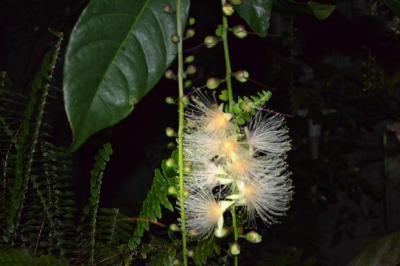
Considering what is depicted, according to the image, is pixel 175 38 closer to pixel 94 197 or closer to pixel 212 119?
pixel 212 119

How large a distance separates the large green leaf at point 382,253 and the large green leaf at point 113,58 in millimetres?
556

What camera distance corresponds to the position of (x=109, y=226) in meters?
0.78

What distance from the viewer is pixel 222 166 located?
0.46 metres

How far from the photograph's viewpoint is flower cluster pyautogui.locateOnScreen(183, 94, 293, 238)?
45 cm

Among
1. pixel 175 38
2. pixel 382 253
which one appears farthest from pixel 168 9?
pixel 382 253

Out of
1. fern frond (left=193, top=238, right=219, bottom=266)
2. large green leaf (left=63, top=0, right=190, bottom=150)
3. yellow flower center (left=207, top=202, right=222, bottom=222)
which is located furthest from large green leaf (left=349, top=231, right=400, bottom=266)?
large green leaf (left=63, top=0, right=190, bottom=150)

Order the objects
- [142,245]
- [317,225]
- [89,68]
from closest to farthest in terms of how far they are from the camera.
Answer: [89,68], [142,245], [317,225]

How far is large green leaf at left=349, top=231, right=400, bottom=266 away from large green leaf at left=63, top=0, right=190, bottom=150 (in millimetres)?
556

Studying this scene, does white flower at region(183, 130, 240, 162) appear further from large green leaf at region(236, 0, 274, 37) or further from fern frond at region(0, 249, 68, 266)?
fern frond at region(0, 249, 68, 266)

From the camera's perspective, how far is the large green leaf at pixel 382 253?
82 centimetres

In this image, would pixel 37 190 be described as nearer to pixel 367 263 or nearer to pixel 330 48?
pixel 367 263

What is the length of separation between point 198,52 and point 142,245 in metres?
0.85

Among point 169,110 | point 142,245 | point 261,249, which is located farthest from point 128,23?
point 169,110

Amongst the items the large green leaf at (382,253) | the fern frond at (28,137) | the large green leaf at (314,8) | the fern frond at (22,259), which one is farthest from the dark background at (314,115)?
the large green leaf at (314,8)
